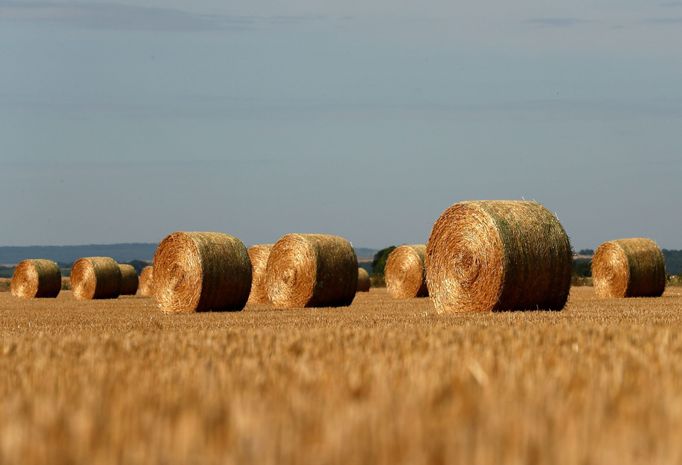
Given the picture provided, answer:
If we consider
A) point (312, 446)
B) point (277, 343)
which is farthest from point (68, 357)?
point (312, 446)

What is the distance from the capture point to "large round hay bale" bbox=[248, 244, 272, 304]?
29891 mm

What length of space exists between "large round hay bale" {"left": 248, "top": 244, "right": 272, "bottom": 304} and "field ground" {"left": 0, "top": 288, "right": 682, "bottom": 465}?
21.3 m

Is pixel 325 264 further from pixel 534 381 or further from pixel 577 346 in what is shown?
pixel 534 381

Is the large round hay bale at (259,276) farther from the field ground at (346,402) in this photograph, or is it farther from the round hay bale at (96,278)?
Result: the field ground at (346,402)

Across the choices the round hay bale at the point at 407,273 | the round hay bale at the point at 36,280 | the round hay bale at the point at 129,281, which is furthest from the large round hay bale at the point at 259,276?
the round hay bale at the point at 36,280

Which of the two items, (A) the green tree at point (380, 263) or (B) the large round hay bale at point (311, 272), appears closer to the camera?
(B) the large round hay bale at point (311, 272)

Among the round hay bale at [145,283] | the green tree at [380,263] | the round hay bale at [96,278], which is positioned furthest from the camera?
the green tree at [380,263]

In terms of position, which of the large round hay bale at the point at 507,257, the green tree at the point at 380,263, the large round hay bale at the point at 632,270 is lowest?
the green tree at the point at 380,263

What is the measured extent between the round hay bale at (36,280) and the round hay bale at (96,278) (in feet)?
4.54

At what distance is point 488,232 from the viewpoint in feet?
58.7

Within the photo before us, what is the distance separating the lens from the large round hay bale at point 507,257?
57.9 ft

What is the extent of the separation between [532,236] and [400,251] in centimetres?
1735

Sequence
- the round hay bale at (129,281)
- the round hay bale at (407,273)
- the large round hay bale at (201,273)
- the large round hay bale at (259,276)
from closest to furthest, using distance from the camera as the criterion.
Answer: the large round hay bale at (201,273) → the large round hay bale at (259,276) → the round hay bale at (407,273) → the round hay bale at (129,281)

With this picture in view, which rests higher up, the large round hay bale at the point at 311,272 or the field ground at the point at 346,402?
the field ground at the point at 346,402
